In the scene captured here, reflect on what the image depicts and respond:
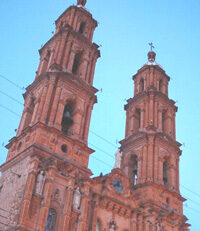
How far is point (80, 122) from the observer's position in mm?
33250

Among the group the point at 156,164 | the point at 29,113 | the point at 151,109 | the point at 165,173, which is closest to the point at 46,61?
the point at 29,113

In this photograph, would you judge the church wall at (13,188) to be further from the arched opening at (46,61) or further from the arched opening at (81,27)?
the arched opening at (81,27)

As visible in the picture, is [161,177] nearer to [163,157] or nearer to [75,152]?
[163,157]

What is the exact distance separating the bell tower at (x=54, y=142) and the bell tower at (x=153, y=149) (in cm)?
686

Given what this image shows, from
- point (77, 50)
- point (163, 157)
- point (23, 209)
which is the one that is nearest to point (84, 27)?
point (77, 50)

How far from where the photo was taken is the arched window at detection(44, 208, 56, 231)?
1039 inches

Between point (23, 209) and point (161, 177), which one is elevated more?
point (161, 177)

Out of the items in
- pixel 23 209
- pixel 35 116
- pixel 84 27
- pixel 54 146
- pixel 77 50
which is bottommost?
pixel 23 209

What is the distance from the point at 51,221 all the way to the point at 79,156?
6.08 meters

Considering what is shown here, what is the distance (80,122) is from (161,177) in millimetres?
9490

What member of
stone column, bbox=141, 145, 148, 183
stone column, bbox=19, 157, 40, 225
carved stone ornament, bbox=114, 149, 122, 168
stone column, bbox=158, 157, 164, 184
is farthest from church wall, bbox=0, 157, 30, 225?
carved stone ornament, bbox=114, 149, 122, 168

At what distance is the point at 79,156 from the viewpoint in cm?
3097

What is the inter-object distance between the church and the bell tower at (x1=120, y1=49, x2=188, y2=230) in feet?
0.32

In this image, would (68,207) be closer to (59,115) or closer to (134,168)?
(59,115)
